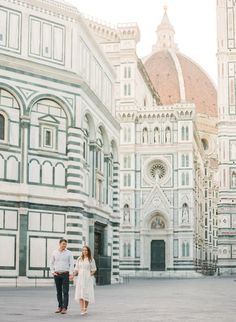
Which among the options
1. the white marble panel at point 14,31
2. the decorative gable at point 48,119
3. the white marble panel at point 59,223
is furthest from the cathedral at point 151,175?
the white marble panel at point 14,31

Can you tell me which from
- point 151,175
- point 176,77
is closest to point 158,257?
→ point 151,175

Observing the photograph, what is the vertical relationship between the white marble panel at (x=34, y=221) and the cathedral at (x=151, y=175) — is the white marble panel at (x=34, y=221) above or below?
below

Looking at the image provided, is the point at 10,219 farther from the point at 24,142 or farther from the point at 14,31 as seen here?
the point at 14,31

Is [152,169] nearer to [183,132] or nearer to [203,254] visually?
[183,132]

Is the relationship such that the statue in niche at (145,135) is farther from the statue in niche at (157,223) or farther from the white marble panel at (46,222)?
the white marble panel at (46,222)

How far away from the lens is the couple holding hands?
568 inches

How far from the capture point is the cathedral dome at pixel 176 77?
4813 inches

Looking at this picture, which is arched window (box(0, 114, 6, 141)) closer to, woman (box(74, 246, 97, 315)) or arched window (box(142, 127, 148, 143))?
woman (box(74, 246, 97, 315))

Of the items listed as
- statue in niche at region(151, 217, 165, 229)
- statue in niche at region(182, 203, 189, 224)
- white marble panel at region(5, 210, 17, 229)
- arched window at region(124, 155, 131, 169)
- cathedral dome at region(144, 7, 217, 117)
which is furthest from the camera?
cathedral dome at region(144, 7, 217, 117)

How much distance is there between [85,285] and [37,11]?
60.2ft

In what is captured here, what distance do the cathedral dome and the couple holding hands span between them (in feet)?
339

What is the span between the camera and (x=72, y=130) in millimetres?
30094

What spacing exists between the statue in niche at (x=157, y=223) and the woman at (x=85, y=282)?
5030 centimetres

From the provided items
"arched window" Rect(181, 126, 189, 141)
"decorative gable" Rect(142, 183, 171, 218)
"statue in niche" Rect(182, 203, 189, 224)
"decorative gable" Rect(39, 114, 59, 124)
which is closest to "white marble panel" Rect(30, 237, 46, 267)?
"decorative gable" Rect(39, 114, 59, 124)
